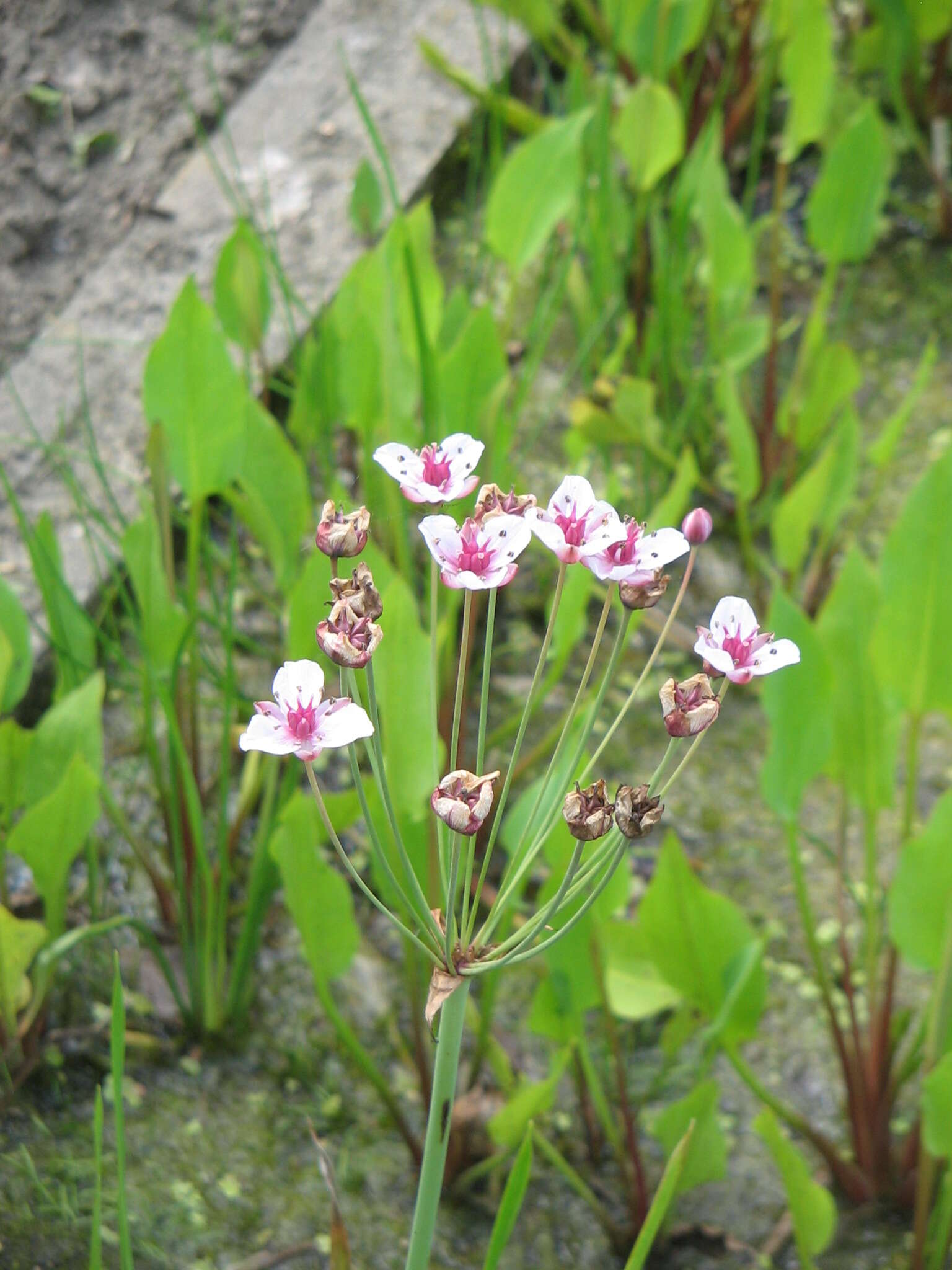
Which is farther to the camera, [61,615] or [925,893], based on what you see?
[61,615]

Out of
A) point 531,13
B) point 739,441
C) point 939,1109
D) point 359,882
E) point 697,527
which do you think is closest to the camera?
point 359,882

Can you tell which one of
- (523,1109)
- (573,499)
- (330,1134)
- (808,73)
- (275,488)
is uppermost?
(808,73)

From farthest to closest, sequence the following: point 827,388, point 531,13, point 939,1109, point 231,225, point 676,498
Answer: point 531,13 < point 231,225 < point 827,388 < point 676,498 < point 939,1109

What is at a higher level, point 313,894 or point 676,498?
point 676,498

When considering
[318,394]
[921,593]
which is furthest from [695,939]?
[318,394]

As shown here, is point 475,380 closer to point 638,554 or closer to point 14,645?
point 14,645

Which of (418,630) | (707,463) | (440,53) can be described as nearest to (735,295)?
(707,463)

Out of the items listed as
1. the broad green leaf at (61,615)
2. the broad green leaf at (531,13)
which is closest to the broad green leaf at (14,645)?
the broad green leaf at (61,615)

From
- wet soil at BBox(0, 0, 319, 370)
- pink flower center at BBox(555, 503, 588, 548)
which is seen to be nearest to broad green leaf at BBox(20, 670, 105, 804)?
pink flower center at BBox(555, 503, 588, 548)

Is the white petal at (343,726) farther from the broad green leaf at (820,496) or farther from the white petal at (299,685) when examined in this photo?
the broad green leaf at (820,496)
